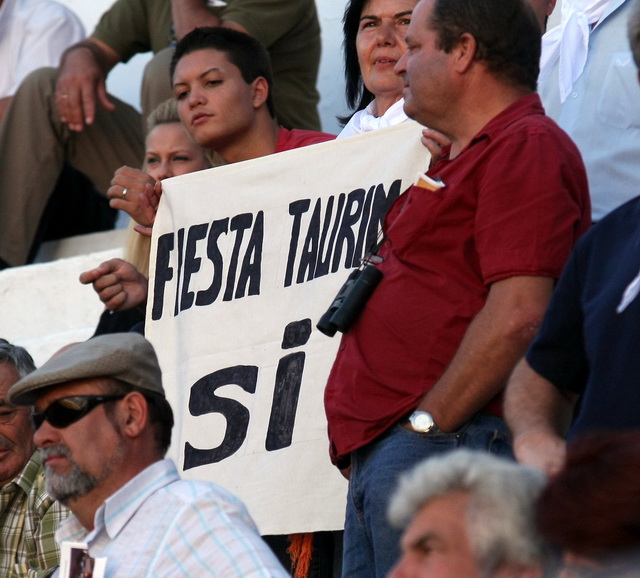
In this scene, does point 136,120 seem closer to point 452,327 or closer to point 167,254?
point 167,254

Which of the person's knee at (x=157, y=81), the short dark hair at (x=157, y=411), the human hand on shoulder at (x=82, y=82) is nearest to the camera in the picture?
the short dark hair at (x=157, y=411)

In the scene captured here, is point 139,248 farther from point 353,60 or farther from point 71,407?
point 71,407

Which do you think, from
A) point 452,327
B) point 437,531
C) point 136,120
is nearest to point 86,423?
point 452,327

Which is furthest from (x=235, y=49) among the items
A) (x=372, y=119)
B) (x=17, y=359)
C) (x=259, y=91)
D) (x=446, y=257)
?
(x=446, y=257)

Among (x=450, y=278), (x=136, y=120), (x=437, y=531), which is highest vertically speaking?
(x=437, y=531)

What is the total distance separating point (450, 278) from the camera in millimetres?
3273

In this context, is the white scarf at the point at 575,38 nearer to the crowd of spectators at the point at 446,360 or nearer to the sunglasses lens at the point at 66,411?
the crowd of spectators at the point at 446,360

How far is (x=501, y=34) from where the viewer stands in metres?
3.40

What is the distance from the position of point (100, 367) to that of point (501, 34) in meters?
1.18

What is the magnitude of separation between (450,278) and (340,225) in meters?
0.93

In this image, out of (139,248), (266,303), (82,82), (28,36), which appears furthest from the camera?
(28,36)

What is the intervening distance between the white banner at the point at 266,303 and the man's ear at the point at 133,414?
809mm

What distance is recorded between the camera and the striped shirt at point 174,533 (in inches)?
112

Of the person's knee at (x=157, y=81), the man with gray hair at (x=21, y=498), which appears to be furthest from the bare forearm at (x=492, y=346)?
the person's knee at (x=157, y=81)
